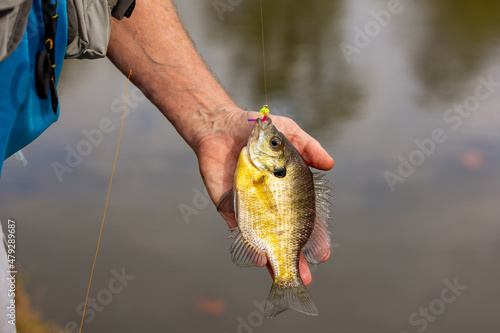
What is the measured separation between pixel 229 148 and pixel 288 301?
765mm

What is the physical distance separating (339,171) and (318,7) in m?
8.80

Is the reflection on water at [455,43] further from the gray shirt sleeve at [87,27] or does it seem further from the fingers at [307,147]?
the gray shirt sleeve at [87,27]

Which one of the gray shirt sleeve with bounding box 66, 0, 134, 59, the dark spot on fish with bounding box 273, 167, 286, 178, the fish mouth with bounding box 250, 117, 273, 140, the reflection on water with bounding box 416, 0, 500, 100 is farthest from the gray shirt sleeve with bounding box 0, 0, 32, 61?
the reflection on water with bounding box 416, 0, 500, 100

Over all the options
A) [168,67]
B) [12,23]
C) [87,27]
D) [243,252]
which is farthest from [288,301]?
[12,23]

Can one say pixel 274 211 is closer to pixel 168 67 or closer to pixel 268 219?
pixel 268 219

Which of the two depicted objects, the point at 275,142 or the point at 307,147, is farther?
the point at 307,147

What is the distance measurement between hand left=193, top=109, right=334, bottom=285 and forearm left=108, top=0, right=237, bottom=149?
4 centimetres

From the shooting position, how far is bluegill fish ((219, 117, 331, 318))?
2436mm

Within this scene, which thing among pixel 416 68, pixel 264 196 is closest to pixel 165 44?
pixel 264 196

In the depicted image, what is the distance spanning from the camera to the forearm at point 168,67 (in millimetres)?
2635

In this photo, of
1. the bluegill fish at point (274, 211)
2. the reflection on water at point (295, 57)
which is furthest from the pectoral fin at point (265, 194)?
the reflection on water at point (295, 57)

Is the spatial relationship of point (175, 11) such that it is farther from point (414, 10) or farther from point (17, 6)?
point (414, 10)

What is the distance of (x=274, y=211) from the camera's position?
96.5 inches

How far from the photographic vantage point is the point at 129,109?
1023 centimetres
